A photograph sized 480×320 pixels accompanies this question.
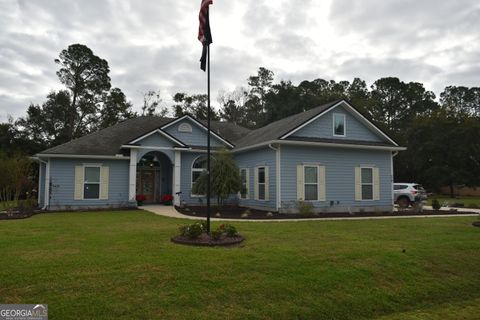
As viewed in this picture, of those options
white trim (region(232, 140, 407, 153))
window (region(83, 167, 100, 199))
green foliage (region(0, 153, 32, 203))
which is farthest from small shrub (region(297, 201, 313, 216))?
green foliage (region(0, 153, 32, 203))

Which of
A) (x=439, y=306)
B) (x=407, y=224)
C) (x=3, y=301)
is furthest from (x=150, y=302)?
(x=407, y=224)

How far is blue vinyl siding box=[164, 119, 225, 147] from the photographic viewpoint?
20.3 meters

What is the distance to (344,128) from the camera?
58.4 ft

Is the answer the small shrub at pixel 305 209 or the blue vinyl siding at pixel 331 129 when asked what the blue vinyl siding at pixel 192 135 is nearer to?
the blue vinyl siding at pixel 331 129

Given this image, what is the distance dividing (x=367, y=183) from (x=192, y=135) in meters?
9.84

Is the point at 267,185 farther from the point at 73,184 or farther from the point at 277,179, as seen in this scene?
the point at 73,184

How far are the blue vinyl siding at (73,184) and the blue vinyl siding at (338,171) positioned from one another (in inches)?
334

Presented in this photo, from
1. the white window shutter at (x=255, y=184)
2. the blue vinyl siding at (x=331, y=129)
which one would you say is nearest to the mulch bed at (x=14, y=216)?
Result: the white window shutter at (x=255, y=184)

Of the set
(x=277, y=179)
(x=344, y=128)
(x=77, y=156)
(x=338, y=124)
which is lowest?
(x=277, y=179)

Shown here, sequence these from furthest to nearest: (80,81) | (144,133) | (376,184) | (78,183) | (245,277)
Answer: (80,81)
(144,133)
(376,184)
(78,183)
(245,277)

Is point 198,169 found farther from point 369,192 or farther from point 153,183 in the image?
point 369,192

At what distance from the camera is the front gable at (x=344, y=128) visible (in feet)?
55.7

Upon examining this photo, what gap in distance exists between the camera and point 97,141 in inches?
765

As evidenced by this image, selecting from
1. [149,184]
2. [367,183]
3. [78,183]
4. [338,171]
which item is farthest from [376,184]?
[78,183]
